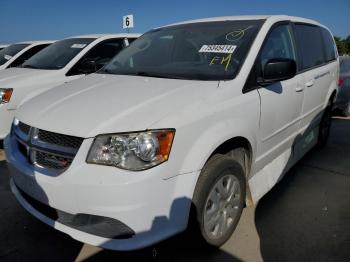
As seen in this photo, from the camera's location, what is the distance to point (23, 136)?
8.38 feet

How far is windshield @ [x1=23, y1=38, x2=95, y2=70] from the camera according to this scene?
5.74m

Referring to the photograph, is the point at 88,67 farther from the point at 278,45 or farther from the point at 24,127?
the point at 278,45

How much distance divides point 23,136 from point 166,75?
1234 millimetres

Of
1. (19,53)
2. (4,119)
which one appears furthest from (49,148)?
(19,53)

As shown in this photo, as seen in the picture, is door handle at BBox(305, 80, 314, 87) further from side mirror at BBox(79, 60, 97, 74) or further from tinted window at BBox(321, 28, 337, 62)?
side mirror at BBox(79, 60, 97, 74)

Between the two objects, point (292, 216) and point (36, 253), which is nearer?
point (36, 253)

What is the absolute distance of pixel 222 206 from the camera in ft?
8.57

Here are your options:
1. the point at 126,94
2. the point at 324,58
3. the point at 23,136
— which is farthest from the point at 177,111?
the point at 324,58

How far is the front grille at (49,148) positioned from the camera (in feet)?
7.04

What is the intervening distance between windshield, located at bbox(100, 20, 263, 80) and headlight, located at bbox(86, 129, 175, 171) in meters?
0.87

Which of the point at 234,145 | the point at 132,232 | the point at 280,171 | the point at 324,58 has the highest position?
the point at 324,58

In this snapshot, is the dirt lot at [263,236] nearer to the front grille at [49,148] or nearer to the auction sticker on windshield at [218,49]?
the front grille at [49,148]

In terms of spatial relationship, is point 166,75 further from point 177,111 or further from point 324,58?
point 324,58

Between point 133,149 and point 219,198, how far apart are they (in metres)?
0.86
